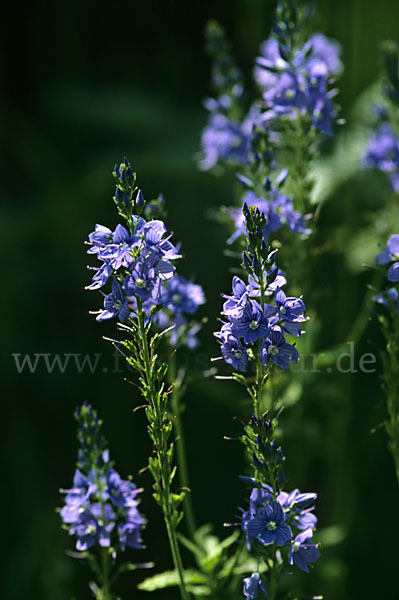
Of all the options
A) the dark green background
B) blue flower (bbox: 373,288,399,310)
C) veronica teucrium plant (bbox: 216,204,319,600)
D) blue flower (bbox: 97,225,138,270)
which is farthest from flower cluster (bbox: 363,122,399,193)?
blue flower (bbox: 97,225,138,270)

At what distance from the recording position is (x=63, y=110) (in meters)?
6.54

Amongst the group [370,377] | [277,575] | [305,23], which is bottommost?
[277,575]

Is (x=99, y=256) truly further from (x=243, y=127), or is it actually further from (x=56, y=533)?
(x=56, y=533)

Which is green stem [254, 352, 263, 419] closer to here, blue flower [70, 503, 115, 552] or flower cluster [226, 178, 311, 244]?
blue flower [70, 503, 115, 552]

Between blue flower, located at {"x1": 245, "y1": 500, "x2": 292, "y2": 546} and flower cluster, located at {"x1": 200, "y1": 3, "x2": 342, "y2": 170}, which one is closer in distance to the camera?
blue flower, located at {"x1": 245, "y1": 500, "x2": 292, "y2": 546}

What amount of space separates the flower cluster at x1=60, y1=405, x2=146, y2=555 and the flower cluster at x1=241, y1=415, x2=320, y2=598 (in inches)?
19.5

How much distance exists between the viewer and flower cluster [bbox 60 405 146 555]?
2514mm

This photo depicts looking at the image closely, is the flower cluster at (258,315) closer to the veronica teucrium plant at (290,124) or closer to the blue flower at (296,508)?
the blue flower at (296,508)

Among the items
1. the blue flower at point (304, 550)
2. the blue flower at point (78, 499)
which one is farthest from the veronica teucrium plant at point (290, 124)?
the blue flower at point (304, 550)

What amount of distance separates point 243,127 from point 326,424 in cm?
197

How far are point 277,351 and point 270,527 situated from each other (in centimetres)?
52

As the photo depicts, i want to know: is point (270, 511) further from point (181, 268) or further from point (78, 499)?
point (181, 268)

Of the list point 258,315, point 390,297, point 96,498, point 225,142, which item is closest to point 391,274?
point 390,297

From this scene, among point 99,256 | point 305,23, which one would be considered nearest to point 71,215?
point 305,23
